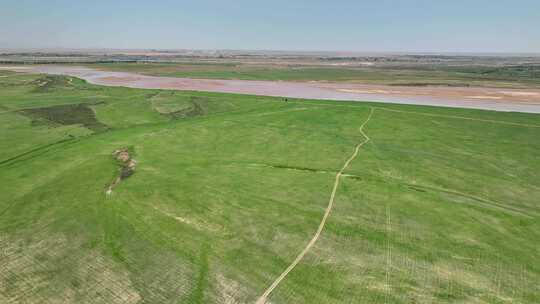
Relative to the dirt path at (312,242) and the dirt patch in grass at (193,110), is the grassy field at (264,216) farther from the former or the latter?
the dirt patch in grass at (193,110)

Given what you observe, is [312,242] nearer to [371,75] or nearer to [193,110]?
[193,110]

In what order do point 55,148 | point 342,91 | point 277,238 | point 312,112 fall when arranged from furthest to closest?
point 342,91, point 312,112, point 55,148, point 277,238

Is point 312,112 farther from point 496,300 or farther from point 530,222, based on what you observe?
point 496,300

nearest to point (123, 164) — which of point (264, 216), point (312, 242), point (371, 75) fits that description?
point (264, 216)

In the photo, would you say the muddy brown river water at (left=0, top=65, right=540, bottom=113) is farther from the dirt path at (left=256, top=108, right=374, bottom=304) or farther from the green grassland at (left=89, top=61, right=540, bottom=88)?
the dirt path at (left=256, top=108, right=374, bottom=304)

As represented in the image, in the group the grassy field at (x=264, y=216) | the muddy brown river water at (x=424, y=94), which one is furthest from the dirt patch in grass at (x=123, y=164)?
the muddy brown river water at (x=424, y=94)

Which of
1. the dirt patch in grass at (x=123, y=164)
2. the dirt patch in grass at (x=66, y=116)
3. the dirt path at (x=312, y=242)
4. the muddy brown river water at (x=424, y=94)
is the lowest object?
the dirt path at (x=312, y=242)

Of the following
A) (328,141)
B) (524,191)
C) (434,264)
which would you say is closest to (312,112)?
(328,141)
